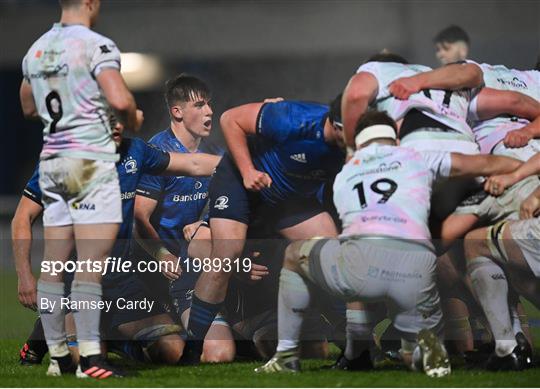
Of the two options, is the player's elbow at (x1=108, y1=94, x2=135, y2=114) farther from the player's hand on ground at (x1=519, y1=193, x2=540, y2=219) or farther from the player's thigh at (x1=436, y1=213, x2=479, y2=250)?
the player's hand on ground at (x1=519, y1=193, x2=540, y2=219)

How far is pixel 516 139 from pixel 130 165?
215 centimetres

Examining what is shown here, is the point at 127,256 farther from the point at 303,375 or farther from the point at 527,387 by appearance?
the point at 527,387

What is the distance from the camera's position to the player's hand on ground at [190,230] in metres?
6.83

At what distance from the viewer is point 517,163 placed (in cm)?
577

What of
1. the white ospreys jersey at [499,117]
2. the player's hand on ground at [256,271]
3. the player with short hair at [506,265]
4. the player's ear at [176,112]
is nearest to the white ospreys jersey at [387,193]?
the player with short hair at [506,265]

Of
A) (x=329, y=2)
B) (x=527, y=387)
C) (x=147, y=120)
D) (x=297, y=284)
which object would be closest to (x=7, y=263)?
(x=147, y=120)

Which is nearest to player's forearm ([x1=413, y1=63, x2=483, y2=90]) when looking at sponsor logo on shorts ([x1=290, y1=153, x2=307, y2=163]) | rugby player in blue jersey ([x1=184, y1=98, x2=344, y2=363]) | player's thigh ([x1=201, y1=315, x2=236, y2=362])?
rugby player in blue jersey ([x1=184, y1=98, x2=344, y2=363])

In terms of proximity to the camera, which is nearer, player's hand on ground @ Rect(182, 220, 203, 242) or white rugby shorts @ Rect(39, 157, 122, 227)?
white rugby shorts @ Rect(39, 157, 122, 227)

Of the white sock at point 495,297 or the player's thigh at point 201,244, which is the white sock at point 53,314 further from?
the white sock at point 495,297

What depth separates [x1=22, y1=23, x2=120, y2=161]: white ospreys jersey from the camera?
526 cm

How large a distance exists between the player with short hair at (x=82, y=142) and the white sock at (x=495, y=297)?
6.24 ft

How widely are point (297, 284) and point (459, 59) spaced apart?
2.02m

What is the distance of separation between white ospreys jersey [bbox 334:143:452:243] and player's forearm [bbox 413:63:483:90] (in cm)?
56

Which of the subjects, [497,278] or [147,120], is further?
[147,120]
